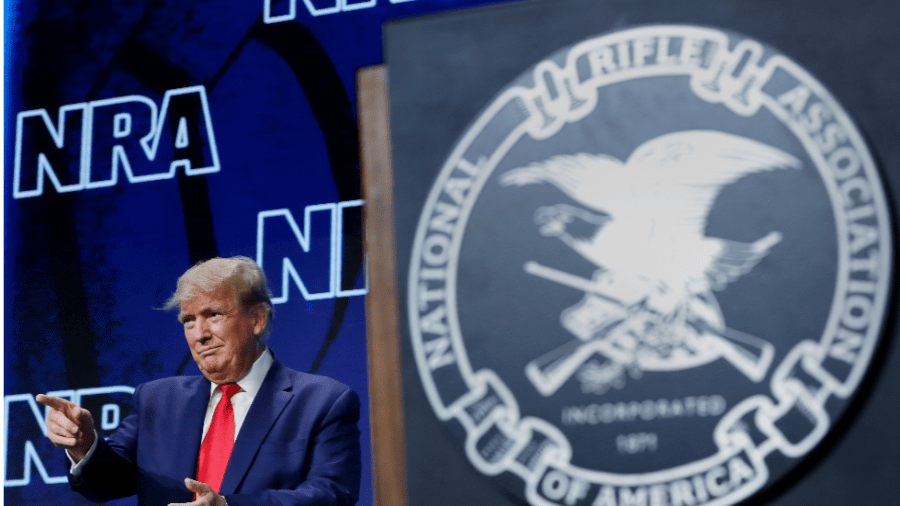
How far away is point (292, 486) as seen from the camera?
240 centimetres

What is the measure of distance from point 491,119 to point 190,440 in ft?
6.76

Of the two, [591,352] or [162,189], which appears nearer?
[591,352]

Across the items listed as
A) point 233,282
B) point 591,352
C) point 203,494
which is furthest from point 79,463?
point 591,352

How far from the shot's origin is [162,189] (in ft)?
10.4

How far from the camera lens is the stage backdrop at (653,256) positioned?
0.59m

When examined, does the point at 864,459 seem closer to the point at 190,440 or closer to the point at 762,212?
the point at 762,212

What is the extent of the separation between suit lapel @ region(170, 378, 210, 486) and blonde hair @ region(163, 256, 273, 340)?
0.92 ft

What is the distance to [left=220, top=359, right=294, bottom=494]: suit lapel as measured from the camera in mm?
2430

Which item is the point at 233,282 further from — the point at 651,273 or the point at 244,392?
the point at 651,273

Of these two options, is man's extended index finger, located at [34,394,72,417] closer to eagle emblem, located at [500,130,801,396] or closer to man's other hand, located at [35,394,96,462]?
man's other hand, located at [35,394,96,462]

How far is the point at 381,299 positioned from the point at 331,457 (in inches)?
73.1

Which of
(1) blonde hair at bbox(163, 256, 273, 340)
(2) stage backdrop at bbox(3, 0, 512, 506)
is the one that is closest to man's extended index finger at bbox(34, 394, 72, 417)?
(1) blonde hair at bbox(163, 256, 273, 340)

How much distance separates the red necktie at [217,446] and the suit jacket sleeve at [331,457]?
120 millimetres

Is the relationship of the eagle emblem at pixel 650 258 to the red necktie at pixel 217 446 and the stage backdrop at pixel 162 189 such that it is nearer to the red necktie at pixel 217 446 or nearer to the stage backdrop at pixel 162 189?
the red necktie at pixel 217 446
